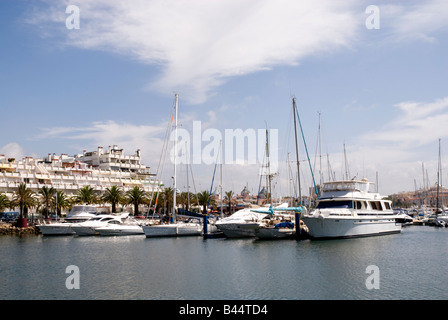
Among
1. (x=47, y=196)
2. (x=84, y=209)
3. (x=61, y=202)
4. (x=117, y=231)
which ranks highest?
(x=47, y=196)

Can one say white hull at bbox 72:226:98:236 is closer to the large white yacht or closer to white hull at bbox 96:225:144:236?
white hull at bbox 96:225:144:236

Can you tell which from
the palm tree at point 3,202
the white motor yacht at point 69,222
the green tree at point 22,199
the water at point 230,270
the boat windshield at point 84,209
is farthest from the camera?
the palm tree at point 3,202

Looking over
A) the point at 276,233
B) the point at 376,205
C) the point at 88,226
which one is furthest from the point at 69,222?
the point at 376,205

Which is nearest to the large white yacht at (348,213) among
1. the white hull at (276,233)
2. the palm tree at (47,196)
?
the white hull at (276,233)

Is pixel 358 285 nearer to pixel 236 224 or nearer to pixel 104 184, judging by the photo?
pixel 236 224

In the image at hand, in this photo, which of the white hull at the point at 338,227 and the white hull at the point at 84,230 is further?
the white hull at the point at 84,230

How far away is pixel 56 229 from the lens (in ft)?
211

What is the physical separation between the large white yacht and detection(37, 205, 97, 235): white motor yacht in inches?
1451

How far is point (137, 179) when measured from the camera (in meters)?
121

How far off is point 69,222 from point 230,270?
45.0 meters

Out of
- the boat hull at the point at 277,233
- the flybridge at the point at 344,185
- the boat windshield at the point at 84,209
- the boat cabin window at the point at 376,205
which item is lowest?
the boat hull at the point at 277,233

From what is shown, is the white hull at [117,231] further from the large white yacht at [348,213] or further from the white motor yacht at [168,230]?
the large white yacht at [348,213]

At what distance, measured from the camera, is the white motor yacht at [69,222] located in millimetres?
64250

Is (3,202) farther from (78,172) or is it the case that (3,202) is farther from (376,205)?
(376,205)
